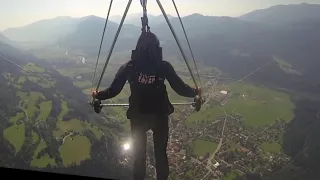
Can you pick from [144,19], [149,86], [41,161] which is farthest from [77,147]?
[144,19]

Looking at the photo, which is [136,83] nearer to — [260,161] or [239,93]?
[239,93]

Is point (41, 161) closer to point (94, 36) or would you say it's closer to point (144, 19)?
point (94, 36)

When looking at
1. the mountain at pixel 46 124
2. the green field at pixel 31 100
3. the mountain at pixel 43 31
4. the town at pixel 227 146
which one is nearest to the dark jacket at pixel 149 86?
the mountain at pixel 46 124

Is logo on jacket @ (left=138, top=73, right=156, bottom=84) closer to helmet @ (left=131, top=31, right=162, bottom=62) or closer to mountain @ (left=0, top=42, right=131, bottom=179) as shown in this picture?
helmet @ (left=131, top=31, right=162, bottom=62)

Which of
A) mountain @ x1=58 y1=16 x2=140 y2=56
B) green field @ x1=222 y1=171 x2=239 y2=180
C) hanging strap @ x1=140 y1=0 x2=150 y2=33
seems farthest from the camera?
green field @ x1=222 y1=171 x2=239 y2=180

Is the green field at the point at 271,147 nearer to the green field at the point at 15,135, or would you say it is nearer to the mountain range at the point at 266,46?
the mountain range at the point at 266,46

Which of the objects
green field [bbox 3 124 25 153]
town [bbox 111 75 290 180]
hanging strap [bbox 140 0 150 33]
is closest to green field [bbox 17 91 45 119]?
green field [bbox 3 124 25 153]

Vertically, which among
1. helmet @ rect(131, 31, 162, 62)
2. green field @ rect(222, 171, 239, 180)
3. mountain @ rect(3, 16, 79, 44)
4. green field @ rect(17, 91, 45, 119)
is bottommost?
green field @ rect(222, 171, 239, 180)

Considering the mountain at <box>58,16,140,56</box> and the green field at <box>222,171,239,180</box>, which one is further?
the green field at <box>222,171,239,180</box>

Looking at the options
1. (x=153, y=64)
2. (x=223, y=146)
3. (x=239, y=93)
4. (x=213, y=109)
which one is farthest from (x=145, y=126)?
(x=239, y=93)
